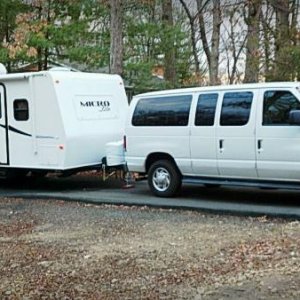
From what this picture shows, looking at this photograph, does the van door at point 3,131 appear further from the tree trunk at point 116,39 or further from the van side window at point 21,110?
the tree trunk at point 116,39

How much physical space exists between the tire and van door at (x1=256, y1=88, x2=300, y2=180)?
1786mm

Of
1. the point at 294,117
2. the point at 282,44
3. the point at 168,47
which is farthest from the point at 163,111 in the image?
the point at 168,47

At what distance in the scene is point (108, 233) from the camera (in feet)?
28.7

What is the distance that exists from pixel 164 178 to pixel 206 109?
63.4 inches

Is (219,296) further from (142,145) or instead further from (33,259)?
(142,145)

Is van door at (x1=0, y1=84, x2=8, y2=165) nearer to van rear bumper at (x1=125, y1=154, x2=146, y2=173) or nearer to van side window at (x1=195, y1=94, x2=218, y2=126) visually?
van rear bumper at (x1=125, y1=154, x2=146, y2=173)

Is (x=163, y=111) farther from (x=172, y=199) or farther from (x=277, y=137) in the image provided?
(x=277, y=137)

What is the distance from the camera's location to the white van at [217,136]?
1029cm

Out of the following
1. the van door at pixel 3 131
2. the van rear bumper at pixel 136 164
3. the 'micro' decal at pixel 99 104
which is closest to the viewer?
the van rear bumper at pixel 136 164

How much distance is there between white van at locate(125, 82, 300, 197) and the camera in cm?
1029

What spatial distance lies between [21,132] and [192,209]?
4789mm

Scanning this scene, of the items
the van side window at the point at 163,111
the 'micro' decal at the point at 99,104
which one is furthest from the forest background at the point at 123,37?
the van side window at the point at 163,111

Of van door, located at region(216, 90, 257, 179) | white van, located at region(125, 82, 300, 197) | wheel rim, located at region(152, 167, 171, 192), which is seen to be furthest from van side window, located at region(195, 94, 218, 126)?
wheel rim, located at region(152, 167, 171, 192)

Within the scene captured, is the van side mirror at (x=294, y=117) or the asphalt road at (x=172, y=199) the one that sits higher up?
the van side mirror at (x=294, y=117)
